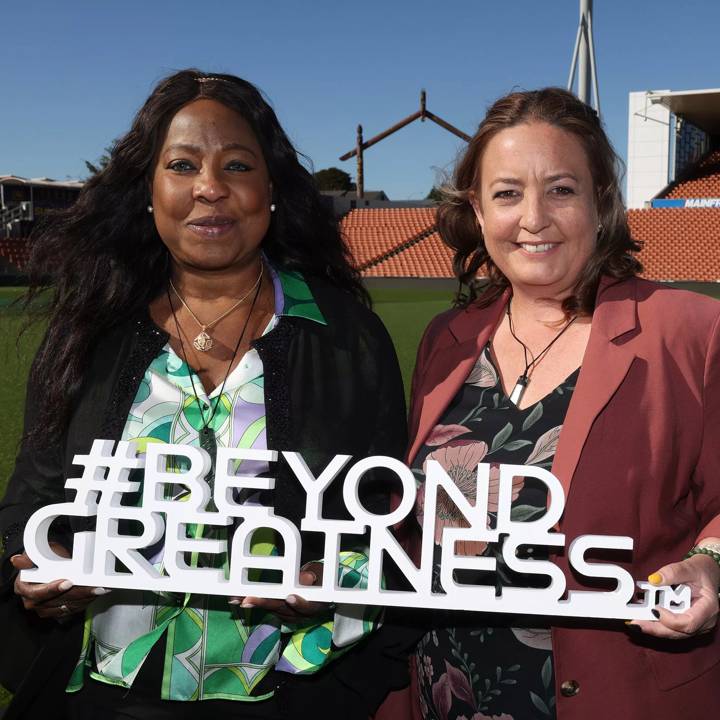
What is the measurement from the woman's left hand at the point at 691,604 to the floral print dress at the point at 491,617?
0.29 meters

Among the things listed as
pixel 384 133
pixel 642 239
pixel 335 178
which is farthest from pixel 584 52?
pixel 335 178

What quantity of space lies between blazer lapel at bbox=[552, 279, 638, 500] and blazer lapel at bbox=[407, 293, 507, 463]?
1.10 feet

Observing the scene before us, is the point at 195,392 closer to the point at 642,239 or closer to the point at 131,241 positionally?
the point at 131,241

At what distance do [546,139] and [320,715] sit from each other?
5.00 ft

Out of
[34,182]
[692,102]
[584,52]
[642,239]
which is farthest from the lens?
[34,182]

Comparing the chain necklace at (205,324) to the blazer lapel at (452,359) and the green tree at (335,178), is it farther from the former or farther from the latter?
the green tree at (335,178)

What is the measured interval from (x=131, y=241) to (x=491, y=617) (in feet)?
4.48

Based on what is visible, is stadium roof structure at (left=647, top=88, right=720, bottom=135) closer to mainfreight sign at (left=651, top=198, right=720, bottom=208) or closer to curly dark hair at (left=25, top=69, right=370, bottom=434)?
mainfreight sign at (left=651, top=198, right=720, bottom=208)

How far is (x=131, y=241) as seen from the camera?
86.1 inches

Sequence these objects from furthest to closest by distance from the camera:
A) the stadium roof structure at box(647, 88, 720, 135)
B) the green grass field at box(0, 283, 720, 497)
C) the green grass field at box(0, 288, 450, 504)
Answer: the stadium roof structure at box(647, 88, 720, 135)
the green grass field at box(0, 283, 720, 497)
the green grass field at box(0, 288, 450, 504)

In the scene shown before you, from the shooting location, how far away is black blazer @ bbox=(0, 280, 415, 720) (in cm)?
189

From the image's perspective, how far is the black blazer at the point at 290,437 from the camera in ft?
6.21

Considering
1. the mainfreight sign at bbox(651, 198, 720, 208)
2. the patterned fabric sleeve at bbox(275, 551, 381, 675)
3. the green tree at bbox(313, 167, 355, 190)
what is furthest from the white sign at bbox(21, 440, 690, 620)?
the green tree at bbox(313, 167, 355, 190)

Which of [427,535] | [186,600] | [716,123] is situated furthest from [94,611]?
[716,123]
